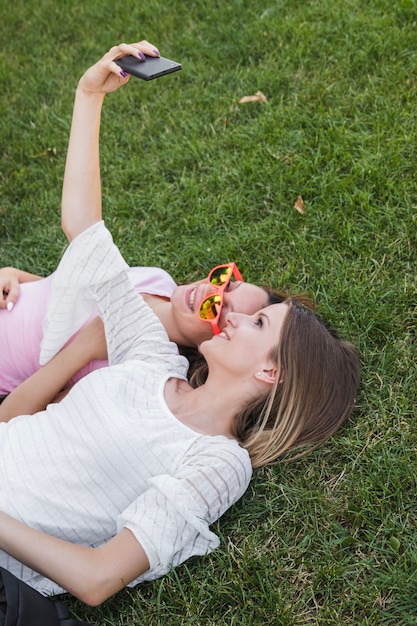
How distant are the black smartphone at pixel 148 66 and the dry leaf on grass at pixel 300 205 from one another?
1.33 metres

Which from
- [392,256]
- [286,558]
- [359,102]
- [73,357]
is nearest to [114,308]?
[73,357]

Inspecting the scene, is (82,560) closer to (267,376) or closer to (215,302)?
(267,376)

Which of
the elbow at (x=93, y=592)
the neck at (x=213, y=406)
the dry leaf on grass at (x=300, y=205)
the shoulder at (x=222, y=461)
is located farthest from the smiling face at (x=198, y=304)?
the elbow at (x=93, y=592)

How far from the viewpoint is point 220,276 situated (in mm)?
3189

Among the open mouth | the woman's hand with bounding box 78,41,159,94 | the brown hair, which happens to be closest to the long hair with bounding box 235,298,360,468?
the brown hair

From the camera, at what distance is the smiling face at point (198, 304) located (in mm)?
3113

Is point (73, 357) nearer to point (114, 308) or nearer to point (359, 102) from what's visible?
point (114, 308)

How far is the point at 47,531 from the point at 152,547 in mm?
447

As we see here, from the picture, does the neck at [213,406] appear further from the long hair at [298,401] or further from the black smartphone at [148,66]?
the black smartphone at [148,66]

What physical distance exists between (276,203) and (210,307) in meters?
1.17

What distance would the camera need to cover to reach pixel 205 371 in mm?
3107

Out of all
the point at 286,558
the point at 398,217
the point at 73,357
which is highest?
the point at 73,357

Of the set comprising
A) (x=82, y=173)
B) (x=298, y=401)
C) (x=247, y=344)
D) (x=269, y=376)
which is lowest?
(x=298, y=401)

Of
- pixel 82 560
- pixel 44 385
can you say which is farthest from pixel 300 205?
pixel 82 560
